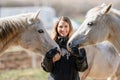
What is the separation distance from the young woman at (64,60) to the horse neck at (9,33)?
1.94 ft

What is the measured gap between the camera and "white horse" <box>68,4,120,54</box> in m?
6.59

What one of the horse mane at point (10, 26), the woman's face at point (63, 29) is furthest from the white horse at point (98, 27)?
the horse mane at point (10, 26)

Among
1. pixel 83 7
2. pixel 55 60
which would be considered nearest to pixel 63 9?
pixel 83 7

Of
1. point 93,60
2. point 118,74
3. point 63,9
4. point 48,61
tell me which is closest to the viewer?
point 48,61

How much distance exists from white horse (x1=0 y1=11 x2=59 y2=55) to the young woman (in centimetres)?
20

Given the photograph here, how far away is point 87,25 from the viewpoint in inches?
261

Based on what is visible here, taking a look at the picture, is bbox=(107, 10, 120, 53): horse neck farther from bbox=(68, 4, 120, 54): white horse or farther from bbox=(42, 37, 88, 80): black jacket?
bbox=(42, 37, 88, 80): black jacket

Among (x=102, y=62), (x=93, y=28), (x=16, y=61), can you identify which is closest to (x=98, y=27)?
(x=93, y=28)

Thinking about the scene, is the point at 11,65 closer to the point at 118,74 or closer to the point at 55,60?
the point at 118,74

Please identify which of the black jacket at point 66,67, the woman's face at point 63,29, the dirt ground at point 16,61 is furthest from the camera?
the dirt ground at point 16,61

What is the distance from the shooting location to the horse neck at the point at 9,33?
257 inches

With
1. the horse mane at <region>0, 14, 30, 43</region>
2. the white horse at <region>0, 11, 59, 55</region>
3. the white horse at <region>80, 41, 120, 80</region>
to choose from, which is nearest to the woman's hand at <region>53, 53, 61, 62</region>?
the white horse at <region>0, 11, 59, 55</region>

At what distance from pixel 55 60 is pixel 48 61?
4.0 inches

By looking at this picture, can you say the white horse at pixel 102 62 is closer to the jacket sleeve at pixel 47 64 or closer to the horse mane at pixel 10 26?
the jacket sleeve at pixel 47 64
